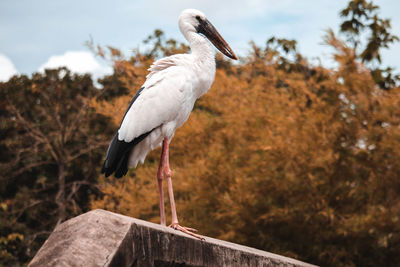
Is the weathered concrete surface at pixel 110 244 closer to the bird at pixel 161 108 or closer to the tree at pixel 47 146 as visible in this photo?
the bird at pixel 161 108

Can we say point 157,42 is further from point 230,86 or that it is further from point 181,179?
point 181,179

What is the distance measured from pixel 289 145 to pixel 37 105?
9.85 metres

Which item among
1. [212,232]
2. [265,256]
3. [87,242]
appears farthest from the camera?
[212,232]

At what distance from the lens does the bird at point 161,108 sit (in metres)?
4.24

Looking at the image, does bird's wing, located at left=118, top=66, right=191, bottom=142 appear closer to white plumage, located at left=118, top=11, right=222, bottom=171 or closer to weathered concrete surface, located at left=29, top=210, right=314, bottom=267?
white plumage, located at left=118, top=11, right=222, bottom=171

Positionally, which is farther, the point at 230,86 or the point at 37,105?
the point at 37,105

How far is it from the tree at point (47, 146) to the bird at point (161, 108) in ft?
34.1

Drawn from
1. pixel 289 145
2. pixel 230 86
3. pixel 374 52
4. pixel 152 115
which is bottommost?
pixel 152 115

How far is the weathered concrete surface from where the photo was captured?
228cm

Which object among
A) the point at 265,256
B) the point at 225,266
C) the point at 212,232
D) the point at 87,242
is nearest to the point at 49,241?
the point at 87,242

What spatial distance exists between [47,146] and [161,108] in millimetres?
11570

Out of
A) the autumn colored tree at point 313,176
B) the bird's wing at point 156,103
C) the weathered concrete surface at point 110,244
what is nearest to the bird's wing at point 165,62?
the bird's wing at point 156,103

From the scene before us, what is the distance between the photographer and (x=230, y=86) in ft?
35.4

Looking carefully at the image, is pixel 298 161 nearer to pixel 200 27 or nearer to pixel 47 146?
pixel 200 27
